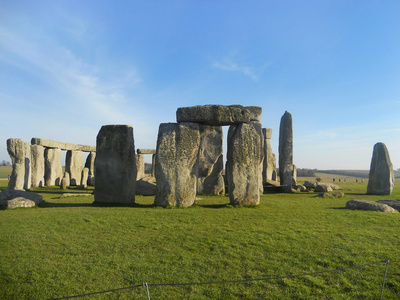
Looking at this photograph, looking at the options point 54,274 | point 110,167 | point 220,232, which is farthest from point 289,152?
point 54,274

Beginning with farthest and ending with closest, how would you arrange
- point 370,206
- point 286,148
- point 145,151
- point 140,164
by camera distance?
point 145,151 → point 140,164 → point 286,148 → point 370,206

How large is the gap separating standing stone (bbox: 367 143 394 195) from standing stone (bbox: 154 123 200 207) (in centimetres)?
1107

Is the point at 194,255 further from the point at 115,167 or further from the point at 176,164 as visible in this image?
the point at 115,167

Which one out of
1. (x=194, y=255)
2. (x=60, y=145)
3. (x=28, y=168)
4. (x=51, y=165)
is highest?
(x=60, y=145)

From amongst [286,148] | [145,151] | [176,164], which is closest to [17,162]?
[176,164]

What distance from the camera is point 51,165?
1942 cm

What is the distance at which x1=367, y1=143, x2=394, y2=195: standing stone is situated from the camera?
15.0 meters

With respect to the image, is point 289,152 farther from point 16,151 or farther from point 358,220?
point 16,151

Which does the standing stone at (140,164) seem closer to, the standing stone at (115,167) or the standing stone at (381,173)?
the standing stone at (115,167)

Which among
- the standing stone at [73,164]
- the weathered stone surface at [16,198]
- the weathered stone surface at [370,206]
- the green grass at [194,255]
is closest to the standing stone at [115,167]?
the weathered stone surface at [16,198]

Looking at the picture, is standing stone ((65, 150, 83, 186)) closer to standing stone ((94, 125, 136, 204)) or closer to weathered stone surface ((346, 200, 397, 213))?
standing stone ((94, 125, 136, 204))

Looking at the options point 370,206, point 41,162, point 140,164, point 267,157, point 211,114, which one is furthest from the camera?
point 140,164

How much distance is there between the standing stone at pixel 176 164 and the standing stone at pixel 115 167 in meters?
1.39

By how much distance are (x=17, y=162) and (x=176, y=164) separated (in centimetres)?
996
